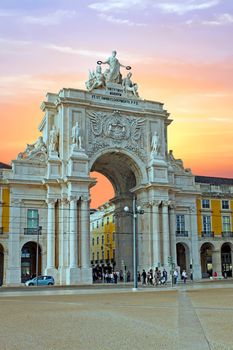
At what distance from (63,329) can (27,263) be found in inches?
1716

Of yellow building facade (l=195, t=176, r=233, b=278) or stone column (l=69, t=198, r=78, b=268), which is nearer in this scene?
stone column (l=69, t=198, r=78, b=268)

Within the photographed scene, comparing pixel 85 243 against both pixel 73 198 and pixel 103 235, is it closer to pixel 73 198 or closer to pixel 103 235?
pixel 73 198

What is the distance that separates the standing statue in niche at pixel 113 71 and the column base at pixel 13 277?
24.5 meters

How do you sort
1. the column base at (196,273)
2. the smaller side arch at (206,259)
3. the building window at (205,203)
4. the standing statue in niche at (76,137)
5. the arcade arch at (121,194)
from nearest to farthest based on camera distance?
the standing statue in niche at (76,137) → the column base at (196,273) → the arcade arch at (121,194) → the building window at (205,203) → the smaller side arch at (206,259)

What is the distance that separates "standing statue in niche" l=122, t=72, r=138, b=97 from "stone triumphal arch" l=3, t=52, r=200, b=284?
0.40 feet

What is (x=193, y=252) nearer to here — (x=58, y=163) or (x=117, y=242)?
(x=117, y=242)

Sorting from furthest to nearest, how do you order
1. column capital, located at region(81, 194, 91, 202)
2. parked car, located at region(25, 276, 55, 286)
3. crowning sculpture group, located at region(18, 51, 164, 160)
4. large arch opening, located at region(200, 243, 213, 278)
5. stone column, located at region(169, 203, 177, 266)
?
large arch opening, located at region(200, 243, 213, 278) < stone column, located at region(169, 203, 177, 266) < crowning sculpture group, located at region(18, 51, 164, 160) < column capital, located at region(81, 194, 91, 202) < parked car, located at region(25, 276, 55, 286)

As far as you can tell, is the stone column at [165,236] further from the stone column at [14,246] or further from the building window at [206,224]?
the stone column at [14,246]

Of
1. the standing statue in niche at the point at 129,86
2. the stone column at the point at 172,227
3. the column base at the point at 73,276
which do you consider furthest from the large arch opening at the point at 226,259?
the column base at the point at 73,276

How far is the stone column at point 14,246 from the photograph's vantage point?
160 feet

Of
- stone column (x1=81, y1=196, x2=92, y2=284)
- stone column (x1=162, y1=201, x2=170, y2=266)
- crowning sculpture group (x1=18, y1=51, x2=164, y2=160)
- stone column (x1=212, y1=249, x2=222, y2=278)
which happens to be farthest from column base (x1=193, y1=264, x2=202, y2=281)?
stone column (x1=81, y1=196, x2=92, y2=284)

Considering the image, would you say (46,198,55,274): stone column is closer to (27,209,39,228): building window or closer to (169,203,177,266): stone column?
(27,209,39,228): building window

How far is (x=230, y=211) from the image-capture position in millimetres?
64562

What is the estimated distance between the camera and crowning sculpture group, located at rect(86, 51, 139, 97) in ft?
181
